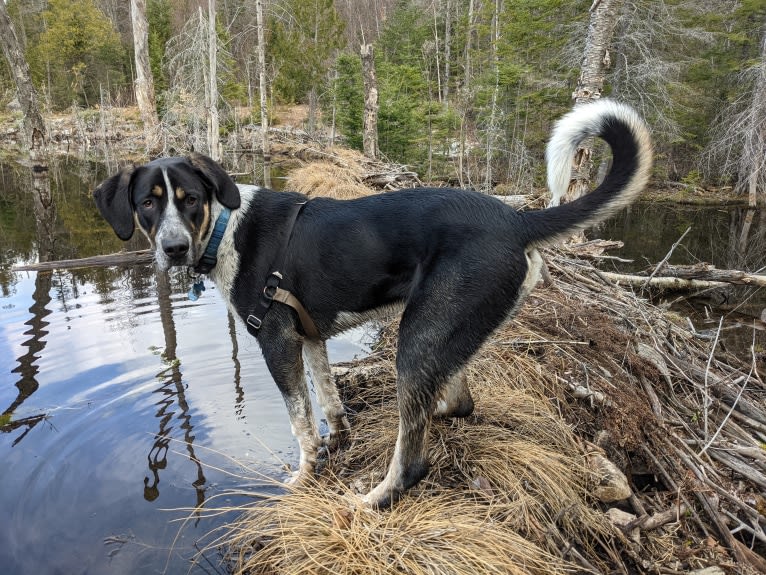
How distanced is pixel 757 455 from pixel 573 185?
5.90m

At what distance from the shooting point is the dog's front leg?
2664 mm

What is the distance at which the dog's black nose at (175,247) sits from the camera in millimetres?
2383

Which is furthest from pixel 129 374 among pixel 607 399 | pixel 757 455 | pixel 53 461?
pixel 757 455

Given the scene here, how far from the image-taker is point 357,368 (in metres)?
3.97

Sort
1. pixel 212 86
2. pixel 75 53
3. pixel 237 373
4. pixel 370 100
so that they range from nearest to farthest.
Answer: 1. pixel 237 373
2. pixel 212 86
3. pixel 370 100
4. pixel 75 53

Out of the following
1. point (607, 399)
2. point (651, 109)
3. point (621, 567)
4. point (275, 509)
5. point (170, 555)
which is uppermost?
point (651, 109)

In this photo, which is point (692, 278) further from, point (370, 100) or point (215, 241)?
point (370, 100)

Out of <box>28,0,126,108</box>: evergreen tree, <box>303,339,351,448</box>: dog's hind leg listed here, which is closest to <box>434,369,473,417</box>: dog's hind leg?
<box>303,339,351,448</box>: dog's hind leg

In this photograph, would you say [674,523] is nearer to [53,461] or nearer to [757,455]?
[757,455]

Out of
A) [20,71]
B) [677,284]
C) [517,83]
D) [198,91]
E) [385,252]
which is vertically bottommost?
[677,284]

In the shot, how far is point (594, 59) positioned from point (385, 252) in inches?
277

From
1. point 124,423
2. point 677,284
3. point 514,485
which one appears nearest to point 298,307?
point 514,485

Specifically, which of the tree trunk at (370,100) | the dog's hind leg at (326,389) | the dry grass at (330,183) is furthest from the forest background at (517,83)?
the dog's hind leg at (326,389)

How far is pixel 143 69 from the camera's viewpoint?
14742 millimetres
